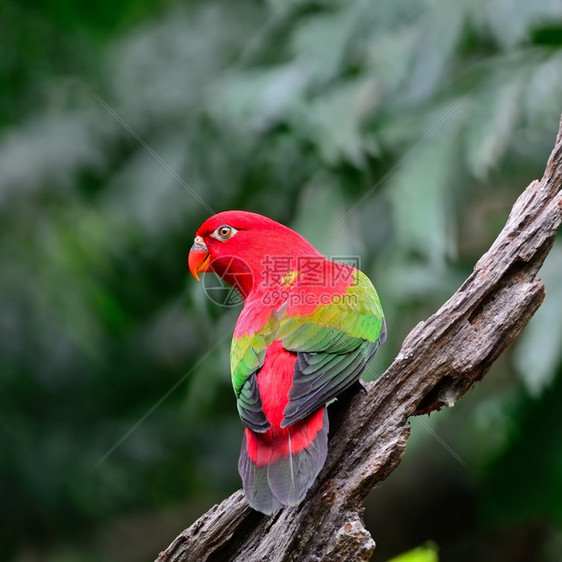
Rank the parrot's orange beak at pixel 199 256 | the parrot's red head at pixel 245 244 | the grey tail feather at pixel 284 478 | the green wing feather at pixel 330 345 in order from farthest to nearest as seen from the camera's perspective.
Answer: the parrot's orange beak at pixel 199 256, the parrot's red head at pixel 245 244, the green wing feather at pixel 330 345, the grey tail feather at pixel 284 478

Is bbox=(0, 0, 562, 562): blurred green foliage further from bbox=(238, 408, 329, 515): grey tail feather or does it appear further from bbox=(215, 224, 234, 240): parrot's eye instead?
bbox=(238, 408, 329, 515): grey tail feather

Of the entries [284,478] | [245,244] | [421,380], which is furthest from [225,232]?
[284,478]

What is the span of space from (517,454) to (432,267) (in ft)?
4.43

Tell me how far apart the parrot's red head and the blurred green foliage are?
2.52 feet

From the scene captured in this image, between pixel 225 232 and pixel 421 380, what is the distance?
1022 millimetres

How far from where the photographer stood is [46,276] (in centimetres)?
570

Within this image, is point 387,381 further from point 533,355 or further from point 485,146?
point 485,146

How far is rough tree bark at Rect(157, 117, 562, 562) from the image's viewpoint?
256 cm

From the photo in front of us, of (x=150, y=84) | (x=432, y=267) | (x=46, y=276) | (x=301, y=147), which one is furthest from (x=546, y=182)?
(x=150, y=84)

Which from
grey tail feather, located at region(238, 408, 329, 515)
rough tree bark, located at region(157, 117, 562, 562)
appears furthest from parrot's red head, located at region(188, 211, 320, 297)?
grey tail feather, located at region(238, 408, 329, 515)

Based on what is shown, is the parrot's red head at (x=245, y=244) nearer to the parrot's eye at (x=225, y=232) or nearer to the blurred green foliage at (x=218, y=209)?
the parrot's eye at (x=225, y=232)

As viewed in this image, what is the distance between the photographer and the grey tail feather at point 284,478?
2.36 meters

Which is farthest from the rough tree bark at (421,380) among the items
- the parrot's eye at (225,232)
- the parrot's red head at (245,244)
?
the parrot's eye at (225,232)

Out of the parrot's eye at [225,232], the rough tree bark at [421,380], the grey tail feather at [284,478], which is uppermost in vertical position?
the parrot's eye at [225,232]
